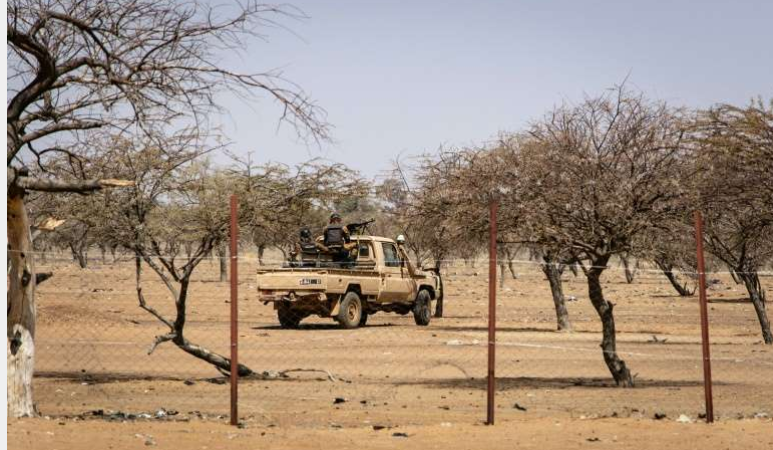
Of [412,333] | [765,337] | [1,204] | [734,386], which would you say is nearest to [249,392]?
[1,204]

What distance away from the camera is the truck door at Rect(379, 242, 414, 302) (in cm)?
2827

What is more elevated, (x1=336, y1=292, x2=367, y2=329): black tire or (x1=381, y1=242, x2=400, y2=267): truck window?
(x1=381, y1=242, x2=400, y2=267): truck window

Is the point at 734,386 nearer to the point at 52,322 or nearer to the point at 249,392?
the point at 249,392

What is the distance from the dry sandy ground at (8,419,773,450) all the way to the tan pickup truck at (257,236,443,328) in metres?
13.4

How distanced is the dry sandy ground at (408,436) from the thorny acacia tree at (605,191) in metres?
3.49

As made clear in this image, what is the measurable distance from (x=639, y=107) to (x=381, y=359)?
633 centimetres

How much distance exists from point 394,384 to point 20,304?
5.83 metres

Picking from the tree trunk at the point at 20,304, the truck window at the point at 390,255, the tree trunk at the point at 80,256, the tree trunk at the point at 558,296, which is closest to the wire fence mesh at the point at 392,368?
the tree trunk at the point at 80,256

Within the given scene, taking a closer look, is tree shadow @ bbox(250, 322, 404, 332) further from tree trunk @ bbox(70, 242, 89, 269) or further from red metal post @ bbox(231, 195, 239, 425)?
red metal post @ bbox(231, 195, 239, 425)

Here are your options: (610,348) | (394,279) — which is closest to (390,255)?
(394,279)

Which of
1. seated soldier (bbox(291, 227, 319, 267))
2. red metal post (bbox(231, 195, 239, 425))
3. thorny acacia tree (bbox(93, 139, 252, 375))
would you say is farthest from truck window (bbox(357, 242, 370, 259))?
red metal post (bbox(231, 195, 239, 425))

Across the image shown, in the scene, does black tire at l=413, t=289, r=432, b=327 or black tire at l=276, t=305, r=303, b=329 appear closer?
black tire at l=276, t=305, r=303, b=329

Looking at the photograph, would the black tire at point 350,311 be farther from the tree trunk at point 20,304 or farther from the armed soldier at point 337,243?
the tree trunk at point 20,304

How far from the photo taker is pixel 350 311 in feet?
89.5
